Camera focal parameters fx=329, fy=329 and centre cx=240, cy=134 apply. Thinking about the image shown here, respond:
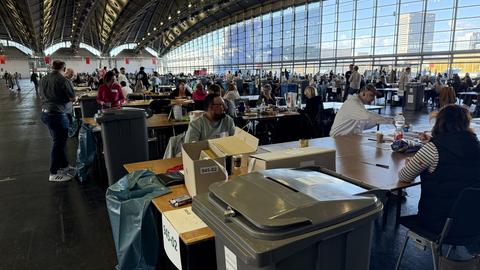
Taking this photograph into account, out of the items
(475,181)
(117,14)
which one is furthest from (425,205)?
(117,14)

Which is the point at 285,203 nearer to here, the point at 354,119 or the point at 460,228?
the point at 460,228

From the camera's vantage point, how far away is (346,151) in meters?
2.77

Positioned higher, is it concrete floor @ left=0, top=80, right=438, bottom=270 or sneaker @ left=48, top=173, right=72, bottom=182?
sneaker @ left=48, top=173, right=72, bottom=182

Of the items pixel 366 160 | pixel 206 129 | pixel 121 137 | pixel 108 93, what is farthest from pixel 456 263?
pixel 108 93

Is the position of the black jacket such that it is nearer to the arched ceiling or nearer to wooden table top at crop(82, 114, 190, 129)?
wooden table top at crop(82, 114, 190, 129)

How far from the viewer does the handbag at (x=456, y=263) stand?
6.14ft

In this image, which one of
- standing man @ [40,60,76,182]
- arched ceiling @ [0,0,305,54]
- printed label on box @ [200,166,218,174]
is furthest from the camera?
arched ceiling @ [0,0,305,54]

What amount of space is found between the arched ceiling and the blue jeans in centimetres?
1215

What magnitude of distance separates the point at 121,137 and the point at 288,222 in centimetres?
305

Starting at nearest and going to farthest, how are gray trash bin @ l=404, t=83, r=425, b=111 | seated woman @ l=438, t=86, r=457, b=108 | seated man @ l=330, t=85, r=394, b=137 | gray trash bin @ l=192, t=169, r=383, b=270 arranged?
gray trash bin @ l=192, t=169, r=383, b=270
seated man @ l=330, t=85, r=394, b=137
seated woman @ l=438, t=86, r=457, b=108
gray trash bin @ l=404, t=83, r=425, b=111

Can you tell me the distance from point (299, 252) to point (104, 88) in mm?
5494

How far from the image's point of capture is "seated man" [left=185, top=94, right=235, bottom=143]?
9.45ft

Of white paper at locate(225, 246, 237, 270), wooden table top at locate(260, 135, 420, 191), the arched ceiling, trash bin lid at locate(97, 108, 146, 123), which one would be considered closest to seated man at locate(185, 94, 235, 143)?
wooden table top at locate(260, 135, 420, 191)

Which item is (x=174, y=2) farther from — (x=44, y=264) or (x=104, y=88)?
(x=44, y=264)
